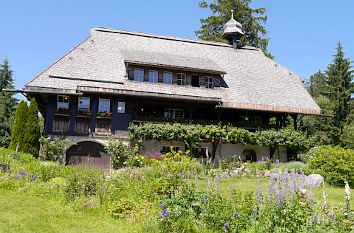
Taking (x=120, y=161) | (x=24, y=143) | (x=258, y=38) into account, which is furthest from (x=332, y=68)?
(x=24, y=143)

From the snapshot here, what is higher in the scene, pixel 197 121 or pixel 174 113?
pixel 174 113

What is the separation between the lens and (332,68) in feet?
122

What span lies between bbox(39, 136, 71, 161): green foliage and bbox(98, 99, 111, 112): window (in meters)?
2.86

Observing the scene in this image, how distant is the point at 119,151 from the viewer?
19094 mm

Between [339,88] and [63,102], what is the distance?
30.8m

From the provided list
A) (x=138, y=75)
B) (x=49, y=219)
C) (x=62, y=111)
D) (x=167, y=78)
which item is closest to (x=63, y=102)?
(x=62, y=111)

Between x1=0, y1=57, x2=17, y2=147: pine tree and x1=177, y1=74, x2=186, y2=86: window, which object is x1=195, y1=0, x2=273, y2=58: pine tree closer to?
x1=177, y1=74, x2=186, y2=86: window

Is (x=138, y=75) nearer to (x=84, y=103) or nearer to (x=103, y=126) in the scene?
(x=84, y=103)

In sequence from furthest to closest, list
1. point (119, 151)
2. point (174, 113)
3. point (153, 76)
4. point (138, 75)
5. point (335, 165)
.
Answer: point (174, 113) → point (153, 76) → point (138, 75) → point (119, 151) → point (335, 165)

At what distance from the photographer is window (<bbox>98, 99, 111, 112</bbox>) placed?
20.3 meters

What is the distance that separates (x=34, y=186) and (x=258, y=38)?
29.4m

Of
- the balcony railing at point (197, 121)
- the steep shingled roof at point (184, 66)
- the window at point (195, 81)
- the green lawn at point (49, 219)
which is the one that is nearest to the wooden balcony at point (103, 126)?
the balcony railing at point (197, 121)

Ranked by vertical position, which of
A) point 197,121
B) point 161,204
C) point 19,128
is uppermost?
point 197,121

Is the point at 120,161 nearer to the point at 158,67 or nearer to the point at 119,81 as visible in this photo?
the point at 119,81
